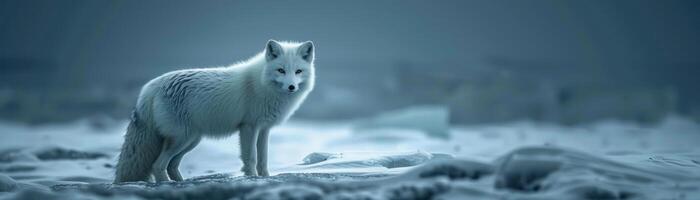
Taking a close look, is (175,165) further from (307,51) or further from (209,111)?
(307,51)

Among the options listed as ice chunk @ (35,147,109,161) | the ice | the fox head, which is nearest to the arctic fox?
the fox head

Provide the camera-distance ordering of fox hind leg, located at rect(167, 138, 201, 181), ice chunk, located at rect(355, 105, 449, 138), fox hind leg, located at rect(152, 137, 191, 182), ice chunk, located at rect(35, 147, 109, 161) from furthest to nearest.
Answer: ice chunk, located at rect(355, 105, 449, 138) → ice chunk, located at rect(35, 147, 109, 161) → fox hind leg, located at rect(167, 138, 201, 181) → fox hind leg, located at rect(152, 137, 191, 182)

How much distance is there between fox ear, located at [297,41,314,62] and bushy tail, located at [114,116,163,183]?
1.43 metres

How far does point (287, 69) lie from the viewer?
5.38 metres

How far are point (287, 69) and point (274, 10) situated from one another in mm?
80079

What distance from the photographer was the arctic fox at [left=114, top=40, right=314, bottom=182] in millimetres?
5410

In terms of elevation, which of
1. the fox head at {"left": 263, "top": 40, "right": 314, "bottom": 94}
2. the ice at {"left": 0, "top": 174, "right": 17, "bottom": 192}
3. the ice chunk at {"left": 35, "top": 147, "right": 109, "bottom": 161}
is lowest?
Answer: the ice at {"left": 0, "top": 174, "right": 17, "bottom": 192}

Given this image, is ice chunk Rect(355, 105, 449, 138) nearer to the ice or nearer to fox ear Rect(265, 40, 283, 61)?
fox ear Rect(265, 40, 283, 61)

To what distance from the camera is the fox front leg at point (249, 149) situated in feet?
Result: 17.8

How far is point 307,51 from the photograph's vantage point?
222 inches

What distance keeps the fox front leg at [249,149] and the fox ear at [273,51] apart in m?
0.63

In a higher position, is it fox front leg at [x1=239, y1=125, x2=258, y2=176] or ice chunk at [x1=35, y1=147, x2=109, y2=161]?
ice chunk at [x1=35, y1=147, x2=109, y2=161]

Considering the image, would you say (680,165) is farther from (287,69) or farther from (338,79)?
(338,79)

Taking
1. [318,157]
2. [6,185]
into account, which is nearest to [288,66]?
[318,157]
